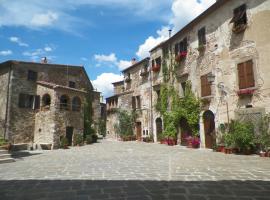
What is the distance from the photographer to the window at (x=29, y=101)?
2025 cm

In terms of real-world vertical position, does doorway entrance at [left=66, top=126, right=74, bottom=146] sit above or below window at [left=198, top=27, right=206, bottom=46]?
below

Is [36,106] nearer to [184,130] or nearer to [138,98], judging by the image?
[138,98]

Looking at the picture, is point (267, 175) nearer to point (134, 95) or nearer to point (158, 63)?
point (158, 63)

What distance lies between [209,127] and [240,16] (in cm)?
707

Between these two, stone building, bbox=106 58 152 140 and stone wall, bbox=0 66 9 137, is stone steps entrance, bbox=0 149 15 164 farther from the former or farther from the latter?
stone building, bbox=106 58 152 140

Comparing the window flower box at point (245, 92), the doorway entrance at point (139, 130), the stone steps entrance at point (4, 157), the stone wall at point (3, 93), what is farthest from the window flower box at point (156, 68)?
the stone steps entrance at point (4, 157)

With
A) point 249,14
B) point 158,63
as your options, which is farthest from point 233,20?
point 158,63

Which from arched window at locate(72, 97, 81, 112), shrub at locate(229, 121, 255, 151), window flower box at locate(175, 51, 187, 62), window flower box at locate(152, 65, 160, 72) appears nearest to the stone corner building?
arched window at locate(72, 97, 81, 112)

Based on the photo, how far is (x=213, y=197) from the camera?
4805mm

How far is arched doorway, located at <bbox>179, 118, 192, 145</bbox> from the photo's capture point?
1748 cm

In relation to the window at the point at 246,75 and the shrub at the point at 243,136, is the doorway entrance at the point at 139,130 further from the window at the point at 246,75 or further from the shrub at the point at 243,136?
the window at the point at 246,75

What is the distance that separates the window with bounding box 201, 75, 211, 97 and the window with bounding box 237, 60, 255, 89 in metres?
2.52

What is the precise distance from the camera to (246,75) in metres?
12.6

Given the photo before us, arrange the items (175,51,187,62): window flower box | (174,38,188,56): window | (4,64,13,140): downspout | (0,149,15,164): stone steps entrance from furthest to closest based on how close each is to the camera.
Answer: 1. (4,64,13,140): downspout
2. (174,38,188,56): window
3. (175,51,187,62): window flower box
4. (0,149,15,164): stone steps entrance
